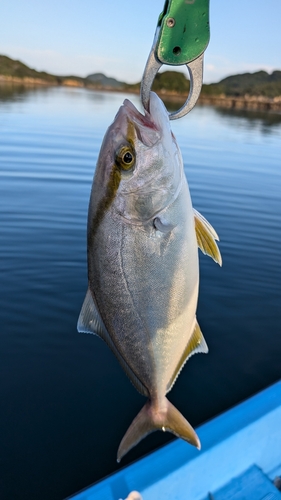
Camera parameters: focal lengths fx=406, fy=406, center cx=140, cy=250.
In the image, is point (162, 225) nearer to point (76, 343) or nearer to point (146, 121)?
point (146, 121)

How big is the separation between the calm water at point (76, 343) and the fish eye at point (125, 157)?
9.60 feet

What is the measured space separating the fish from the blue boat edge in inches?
44.3

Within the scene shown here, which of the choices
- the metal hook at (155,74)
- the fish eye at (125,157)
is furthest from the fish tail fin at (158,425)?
the metal hook at (155,74)

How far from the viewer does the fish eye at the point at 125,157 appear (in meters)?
1.75

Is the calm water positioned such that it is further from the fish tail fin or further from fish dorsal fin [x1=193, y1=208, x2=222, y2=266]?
fish dorsal fin [x1=193, y1=208, x2=222, y2=266]

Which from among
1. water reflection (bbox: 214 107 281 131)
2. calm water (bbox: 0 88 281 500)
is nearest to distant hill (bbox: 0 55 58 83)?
water reflection (bbox: 214 107 281 131)

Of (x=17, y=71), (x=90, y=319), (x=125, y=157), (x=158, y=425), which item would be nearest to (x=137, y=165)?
(x=125, y=157)

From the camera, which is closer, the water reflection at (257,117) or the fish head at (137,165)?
the fish head at (137,165)

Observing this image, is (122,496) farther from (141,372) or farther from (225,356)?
(225,356)

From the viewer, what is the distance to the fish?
1.77 m

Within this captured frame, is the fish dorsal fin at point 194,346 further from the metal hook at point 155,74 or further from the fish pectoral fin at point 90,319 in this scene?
the metal hook at point 155,74

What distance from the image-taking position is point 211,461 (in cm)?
302

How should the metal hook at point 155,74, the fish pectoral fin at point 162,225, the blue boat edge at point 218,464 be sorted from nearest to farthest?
the metal hook at point 155,74
the fish pectoral fin at point 162,225
the blue boat edge at point 218,464

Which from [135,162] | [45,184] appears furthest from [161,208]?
[45,184]
